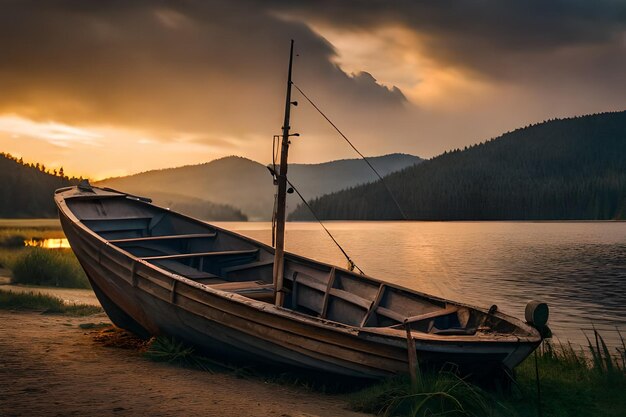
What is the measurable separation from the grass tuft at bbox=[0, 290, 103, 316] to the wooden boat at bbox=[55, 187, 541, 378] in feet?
8.07

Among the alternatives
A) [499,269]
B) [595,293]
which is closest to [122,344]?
[595,293]

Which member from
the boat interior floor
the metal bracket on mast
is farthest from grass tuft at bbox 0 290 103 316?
the metal bracket on mast

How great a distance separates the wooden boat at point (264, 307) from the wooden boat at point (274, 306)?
0.07 ft

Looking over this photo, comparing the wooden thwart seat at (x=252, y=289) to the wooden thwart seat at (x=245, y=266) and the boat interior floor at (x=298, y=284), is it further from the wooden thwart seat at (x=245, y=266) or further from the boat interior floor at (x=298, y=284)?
the wooden thwart seat at (x=245, y=266)

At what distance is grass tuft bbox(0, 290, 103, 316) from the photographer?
15355 millimetres

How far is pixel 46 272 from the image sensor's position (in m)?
22.4

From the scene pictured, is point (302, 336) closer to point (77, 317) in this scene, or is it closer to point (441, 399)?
point (441, 399)

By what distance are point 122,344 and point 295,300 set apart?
358 centimetres

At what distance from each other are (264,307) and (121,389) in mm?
2355

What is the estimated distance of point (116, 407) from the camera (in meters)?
7.42

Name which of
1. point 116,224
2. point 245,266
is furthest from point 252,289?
point 116,224

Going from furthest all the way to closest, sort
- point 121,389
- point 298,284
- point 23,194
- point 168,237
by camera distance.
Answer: point 23,194, point 168,237, point 298,284, point 121,389

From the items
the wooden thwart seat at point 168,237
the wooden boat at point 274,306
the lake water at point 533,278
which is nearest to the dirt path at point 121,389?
the wooden boat at point 274,306

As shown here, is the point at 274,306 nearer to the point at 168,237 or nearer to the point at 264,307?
the point at 264,307
